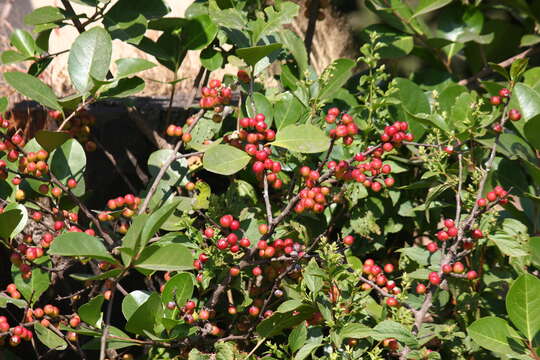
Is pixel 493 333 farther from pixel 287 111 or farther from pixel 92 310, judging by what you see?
pixel 92 310

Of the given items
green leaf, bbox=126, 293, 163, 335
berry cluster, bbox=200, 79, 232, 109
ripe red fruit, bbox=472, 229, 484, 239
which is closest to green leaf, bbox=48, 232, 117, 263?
green leaf, bbox=126, 293, 163, 335

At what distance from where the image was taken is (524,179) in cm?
200

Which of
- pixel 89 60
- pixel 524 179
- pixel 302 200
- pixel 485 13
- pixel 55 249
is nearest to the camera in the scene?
pixel 55 249

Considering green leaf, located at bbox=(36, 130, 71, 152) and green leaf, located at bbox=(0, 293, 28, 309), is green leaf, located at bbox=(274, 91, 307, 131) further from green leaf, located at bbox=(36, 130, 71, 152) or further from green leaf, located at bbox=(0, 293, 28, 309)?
green leaf, located at bbox=(0, 293, 28, 309)

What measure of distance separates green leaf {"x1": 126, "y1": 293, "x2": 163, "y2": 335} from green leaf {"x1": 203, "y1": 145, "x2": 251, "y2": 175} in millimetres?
326

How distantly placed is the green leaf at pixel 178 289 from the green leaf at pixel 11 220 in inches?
14.5

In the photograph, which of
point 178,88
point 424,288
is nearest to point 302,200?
point 424,288

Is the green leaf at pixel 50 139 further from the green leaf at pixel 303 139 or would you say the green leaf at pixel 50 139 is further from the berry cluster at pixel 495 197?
the berry cluster at pixel 495 197

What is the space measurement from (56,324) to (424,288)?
903 mm

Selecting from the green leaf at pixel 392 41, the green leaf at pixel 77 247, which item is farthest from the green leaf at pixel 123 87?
the green leaf at pixel 392 41

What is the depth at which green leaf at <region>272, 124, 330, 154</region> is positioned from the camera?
5.29 feet

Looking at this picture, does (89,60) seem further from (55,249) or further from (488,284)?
(488,284)

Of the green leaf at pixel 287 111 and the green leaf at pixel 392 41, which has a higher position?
the green leaf at pixel 287 111

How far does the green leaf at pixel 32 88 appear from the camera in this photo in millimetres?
1675
